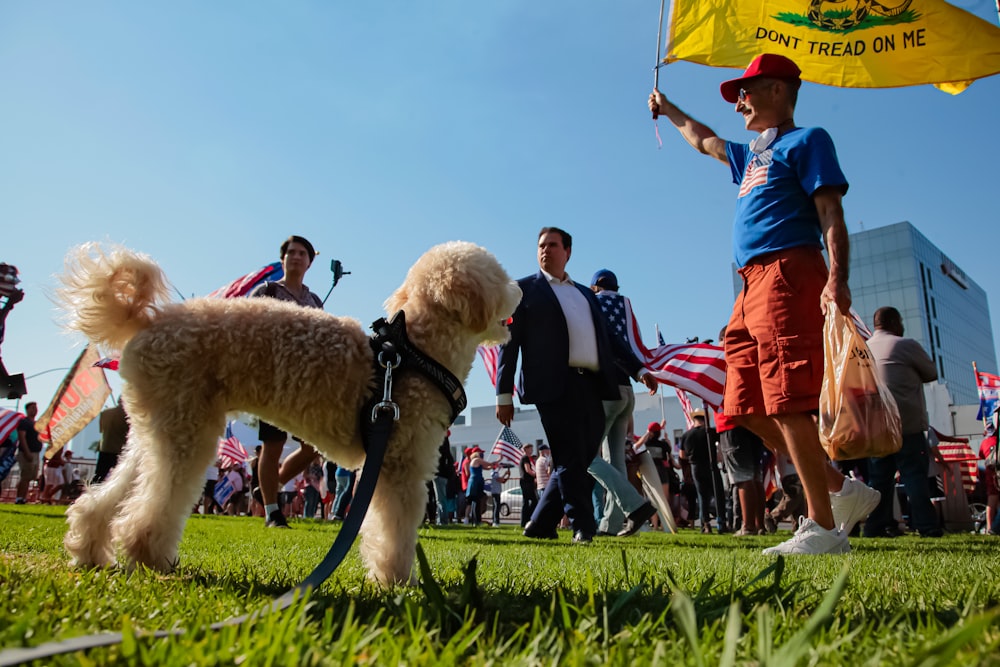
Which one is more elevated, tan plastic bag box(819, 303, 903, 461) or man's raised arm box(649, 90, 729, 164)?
man's raised arm box(649, 90, 729, 164)

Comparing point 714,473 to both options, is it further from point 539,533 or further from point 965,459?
point 965,459

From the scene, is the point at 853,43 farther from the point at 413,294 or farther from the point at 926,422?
the point at 413,294

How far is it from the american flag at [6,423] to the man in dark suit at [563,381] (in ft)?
36.3

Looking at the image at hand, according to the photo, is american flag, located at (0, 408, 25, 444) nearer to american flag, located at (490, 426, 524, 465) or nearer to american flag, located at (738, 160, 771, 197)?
american flag, located at (738, 160, 771, 197)

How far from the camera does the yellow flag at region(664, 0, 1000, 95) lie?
5.81m

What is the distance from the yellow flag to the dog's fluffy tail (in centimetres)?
572

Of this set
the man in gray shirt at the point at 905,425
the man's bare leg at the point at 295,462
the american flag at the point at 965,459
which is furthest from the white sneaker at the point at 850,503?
the american flag at the point at 965,459

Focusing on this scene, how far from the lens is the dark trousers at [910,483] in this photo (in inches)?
296

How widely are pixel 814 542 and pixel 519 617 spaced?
2876 millimetres

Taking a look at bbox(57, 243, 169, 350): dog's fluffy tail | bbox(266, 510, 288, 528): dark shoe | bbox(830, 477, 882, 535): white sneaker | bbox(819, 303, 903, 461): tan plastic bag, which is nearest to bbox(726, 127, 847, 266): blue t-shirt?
bbox(819, 303, 903, 461): tan plastic bag

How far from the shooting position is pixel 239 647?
1103 mm

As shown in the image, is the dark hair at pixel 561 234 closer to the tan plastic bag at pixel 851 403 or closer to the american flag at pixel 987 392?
the tan plastic bag at pixel 851 403

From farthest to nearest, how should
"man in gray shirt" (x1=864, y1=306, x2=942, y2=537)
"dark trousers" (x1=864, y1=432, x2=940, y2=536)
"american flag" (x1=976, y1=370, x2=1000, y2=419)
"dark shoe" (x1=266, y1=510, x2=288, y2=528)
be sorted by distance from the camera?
"american flag" (x1=976, y1=370, x2=1000, y2=419) < "dark trousers" (x1=864, y1=432, x2=940, y2=536) < "man in gray shirt" (x1=864, y1=306, x2=942, y2=537) < "dark shoe" (x1=266, y1=510, x2=288, y2=528)

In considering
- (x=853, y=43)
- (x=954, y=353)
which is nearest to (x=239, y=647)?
(x=853, y=43)
